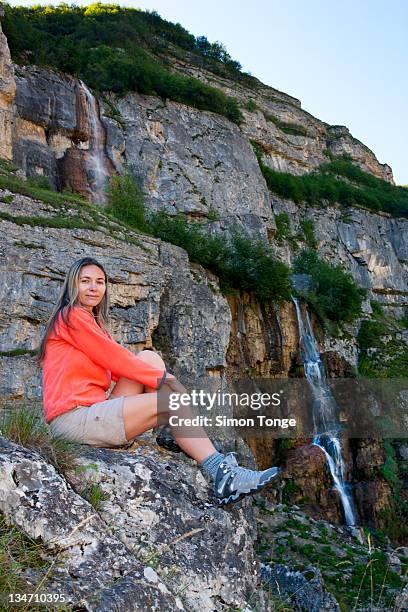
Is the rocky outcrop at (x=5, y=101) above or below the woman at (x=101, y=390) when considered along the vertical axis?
above

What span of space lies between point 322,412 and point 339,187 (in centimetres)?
1968

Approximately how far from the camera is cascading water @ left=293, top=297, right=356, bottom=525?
1520cm

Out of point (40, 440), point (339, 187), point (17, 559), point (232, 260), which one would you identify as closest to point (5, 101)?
point (232, 260)

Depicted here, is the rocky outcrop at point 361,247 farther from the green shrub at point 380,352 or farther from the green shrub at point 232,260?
the green shrub at point 232,260

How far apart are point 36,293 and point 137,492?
7.11 m

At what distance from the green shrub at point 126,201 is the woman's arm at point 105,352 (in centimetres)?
1290

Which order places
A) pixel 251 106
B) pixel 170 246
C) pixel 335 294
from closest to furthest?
pixel 170 246, pixel 335 294, pixel 251 106

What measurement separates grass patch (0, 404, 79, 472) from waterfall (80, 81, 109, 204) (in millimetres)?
16857

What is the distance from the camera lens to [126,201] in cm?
1794

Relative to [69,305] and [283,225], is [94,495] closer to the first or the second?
[69,305]

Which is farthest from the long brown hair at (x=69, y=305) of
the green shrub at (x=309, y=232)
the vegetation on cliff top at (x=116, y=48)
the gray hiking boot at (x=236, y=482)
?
the green shrub at (x=309, y=232)

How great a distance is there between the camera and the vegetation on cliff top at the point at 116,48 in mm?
22453

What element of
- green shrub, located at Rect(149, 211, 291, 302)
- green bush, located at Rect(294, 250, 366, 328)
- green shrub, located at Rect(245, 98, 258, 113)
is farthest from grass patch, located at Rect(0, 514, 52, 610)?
green shrub, located at Rect(245, 98, 258, 113)

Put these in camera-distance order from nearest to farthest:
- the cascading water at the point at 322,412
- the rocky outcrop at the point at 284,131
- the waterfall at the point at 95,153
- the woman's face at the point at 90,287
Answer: the woman's face at the point at 90,287 → the cascading water at the point at 322,412 → the waterfall at the point at 95,153 → the rocky outcrop at the point at 284,131
